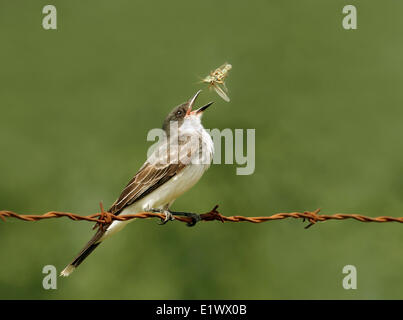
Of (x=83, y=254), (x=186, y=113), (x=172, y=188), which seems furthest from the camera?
(x=186, y=113)

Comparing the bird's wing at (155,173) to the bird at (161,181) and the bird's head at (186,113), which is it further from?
the bird's head at (186,113)

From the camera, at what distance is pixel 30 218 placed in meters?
5.59

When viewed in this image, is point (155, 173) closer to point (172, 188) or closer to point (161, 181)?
point (161, 181)

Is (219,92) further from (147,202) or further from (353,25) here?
(353,25)

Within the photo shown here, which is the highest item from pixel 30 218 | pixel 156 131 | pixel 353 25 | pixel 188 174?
pixel 353 25

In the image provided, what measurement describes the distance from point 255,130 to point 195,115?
999 centimetres

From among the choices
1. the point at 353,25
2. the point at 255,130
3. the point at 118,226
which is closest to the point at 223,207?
the point at 255,130

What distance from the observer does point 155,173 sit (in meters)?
7.54

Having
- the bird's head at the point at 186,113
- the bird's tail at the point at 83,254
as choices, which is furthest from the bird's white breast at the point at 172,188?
the bird's head at the point at 186,113

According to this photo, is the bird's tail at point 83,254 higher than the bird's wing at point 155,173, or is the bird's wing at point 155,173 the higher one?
the bird's wing at point 155,173

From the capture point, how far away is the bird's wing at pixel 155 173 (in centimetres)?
736

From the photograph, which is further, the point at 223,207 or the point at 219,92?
the point at 223,207

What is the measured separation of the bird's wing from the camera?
736 centimetres

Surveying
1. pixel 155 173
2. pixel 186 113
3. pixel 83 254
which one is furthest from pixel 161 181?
pixel 186 113
